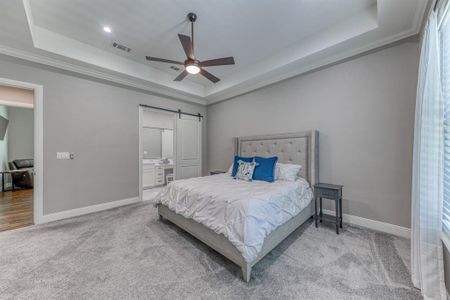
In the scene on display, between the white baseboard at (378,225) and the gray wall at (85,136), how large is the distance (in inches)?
171

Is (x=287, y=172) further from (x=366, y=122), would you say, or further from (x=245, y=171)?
(x=366, y=122)

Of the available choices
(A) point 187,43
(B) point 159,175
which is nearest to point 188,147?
(B) point 159,175

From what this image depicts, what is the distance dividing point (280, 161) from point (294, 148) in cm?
38

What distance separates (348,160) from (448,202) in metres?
1.52

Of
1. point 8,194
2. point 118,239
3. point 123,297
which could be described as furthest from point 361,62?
point 8,194

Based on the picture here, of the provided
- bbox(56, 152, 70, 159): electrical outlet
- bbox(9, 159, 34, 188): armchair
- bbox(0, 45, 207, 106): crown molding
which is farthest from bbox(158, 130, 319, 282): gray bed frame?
bbox(9, 159, 34, 188): armchair

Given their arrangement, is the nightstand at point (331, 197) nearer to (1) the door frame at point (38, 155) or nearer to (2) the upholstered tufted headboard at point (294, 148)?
(2) the upholstered tufted headboard at point (294, 148)

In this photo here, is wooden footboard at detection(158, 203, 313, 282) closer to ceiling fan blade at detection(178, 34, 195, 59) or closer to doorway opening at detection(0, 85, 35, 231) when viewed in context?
A: ceiling fan blade at detection(178, 34, 195, 59)

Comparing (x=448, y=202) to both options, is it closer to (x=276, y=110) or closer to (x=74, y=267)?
(x=276, y=110)

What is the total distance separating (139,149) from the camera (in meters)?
4.30

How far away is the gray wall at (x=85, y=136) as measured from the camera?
3178 mm

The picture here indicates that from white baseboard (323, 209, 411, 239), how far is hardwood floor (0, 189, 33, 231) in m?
5.38

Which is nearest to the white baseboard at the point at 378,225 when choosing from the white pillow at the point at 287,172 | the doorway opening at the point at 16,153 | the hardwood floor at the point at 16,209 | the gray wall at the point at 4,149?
the white pillow at the point at 287,172

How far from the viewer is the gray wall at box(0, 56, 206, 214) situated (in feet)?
10.4
